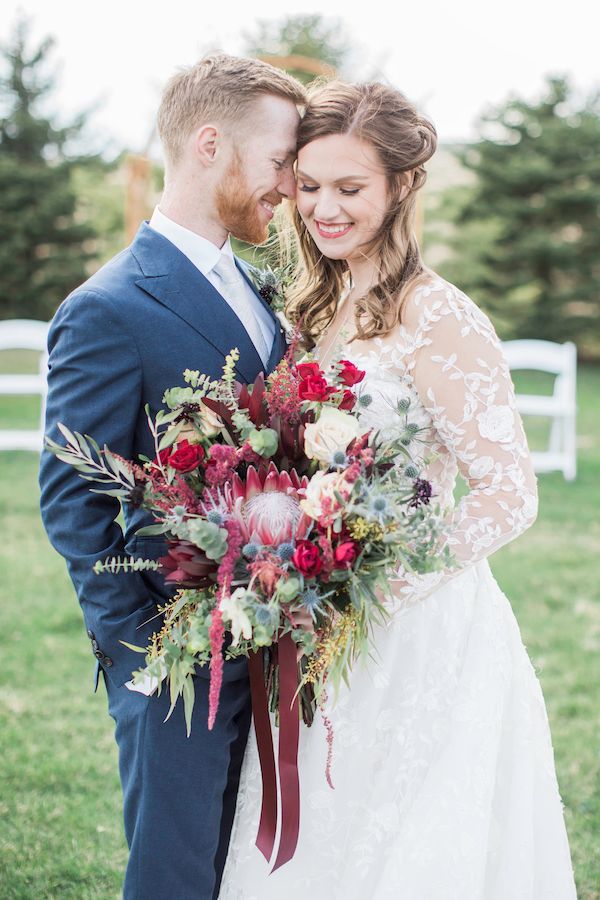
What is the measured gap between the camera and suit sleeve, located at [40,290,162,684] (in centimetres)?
223

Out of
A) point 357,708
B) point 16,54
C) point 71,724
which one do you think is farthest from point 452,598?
point 16,54

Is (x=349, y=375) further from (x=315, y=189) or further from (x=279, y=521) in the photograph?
(x=315, y=189)

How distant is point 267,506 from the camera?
1933 millimetres

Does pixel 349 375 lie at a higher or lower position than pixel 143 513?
higher

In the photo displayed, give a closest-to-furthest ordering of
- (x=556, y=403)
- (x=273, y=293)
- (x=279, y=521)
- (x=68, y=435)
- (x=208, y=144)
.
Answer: (x=279, y=521) < (x=68, y=435) < (x=208, y=144) < (x=273, y=293) < (x=556, y=403)

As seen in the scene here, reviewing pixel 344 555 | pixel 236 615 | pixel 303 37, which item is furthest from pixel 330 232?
pixel 303 37

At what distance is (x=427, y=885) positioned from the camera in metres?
2.27

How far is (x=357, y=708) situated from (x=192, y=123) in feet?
5.47

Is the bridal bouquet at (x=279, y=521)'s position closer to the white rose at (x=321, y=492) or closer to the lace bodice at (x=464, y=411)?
the white rose at (x=321, y=492)

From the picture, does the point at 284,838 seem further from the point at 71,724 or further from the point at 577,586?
the point at 577,586

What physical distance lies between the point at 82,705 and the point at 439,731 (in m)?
2.74

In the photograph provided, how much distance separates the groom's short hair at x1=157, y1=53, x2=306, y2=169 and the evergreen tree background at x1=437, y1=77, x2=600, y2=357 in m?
21.0

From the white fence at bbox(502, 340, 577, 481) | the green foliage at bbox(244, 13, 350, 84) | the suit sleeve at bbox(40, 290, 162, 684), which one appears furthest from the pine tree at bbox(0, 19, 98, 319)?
the suit sleeve at bbox(40, 290, 162, 684)

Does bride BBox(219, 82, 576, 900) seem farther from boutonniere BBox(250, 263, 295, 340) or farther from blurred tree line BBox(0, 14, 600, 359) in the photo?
blurred tree line BBox(0, 14, 600, 359)
